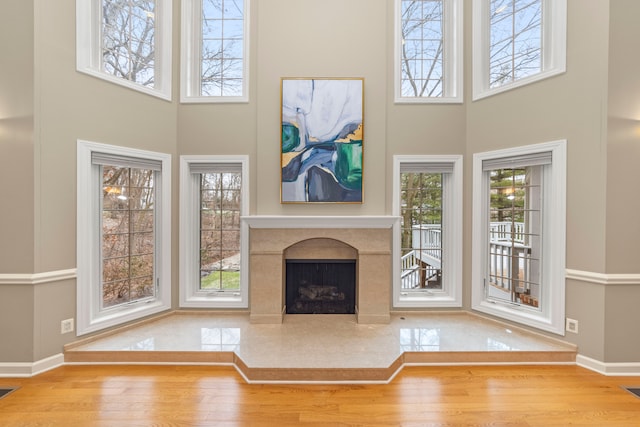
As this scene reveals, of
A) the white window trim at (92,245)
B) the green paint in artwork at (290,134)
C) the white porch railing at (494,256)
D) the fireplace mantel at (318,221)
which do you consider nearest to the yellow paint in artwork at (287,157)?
the green paint in artwork at (290,134)

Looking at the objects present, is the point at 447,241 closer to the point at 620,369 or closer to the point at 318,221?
the point at 318,221

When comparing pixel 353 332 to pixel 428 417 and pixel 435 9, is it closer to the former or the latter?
pixel 428 417

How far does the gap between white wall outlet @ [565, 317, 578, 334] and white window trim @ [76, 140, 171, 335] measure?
467cm

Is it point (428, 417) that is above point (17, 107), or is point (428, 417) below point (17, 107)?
below

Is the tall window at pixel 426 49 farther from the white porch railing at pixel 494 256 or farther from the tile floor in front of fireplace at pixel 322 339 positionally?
the tile floor in front of fireplace at pixel 322 339

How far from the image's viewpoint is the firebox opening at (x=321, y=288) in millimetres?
4066

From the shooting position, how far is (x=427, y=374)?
2814 millimetres

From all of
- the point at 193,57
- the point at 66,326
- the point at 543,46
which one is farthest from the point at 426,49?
the point at 66,326

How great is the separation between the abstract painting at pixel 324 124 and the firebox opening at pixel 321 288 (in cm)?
127

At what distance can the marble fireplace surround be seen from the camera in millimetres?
3709

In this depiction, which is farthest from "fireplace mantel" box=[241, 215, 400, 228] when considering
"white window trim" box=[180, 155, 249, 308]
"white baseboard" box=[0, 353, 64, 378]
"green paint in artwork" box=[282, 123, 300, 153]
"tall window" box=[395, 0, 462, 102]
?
"white baseboard" box=[0, 353, 64, 378]

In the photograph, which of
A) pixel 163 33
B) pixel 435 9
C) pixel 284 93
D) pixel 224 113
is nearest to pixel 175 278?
pixel 224 113

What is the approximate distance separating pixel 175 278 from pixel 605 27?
540 cm

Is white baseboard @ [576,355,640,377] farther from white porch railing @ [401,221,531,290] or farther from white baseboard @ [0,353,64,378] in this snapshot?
white baseboard @ [0,353,64,378]
